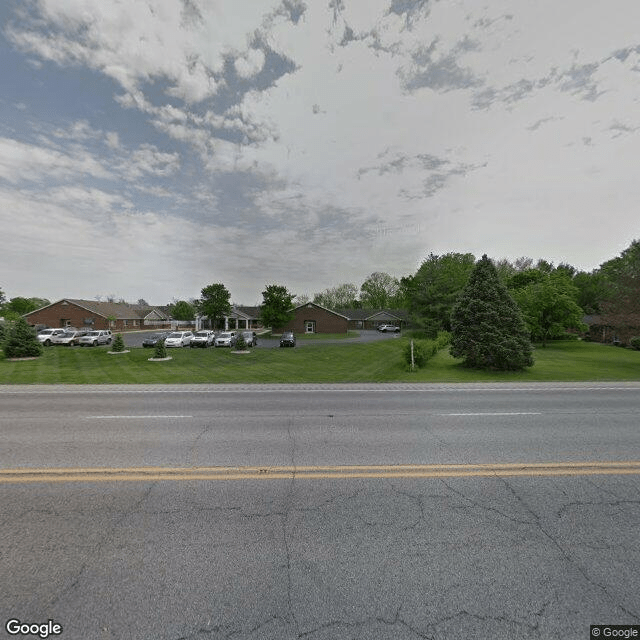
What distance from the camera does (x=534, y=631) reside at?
2.28 metres

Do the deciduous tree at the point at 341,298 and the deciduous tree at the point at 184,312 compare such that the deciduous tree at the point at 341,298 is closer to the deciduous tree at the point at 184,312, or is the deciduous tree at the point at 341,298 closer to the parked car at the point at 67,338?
the deciduous tree at the point at 184,312

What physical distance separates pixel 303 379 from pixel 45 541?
10.8 metres

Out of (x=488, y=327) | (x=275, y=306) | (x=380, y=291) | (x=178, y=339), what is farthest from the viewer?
(x=380, y=291)

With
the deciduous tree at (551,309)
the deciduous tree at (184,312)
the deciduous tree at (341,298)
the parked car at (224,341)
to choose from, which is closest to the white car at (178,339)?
the parked car at (224,341)

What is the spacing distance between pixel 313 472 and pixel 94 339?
36.0 m

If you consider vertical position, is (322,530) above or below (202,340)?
below

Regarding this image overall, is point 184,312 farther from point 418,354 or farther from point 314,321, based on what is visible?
point 418,354

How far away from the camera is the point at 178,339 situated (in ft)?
106

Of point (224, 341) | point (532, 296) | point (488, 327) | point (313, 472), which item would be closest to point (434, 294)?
point (532, 296)

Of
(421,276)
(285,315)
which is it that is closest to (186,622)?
(421,276)

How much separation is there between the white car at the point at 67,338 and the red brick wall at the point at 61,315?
915 inches

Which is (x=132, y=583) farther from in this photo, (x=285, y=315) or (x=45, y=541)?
(x=285, y=315)

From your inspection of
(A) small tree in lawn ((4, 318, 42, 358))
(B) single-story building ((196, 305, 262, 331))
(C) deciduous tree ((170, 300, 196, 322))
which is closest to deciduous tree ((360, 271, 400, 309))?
(B) single-story building ((196, 305, 262, 331))

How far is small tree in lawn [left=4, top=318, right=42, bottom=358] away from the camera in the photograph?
21.3 metres
